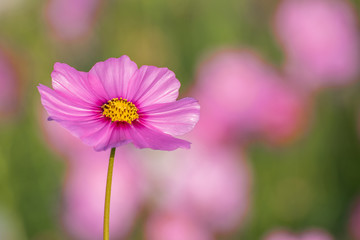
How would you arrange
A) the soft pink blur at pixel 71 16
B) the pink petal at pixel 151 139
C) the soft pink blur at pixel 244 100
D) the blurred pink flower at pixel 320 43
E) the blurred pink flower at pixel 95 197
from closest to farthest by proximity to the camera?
the pink petal at pixel 151 139 → the blurred pink flower at pixel 95 197 → the soft pink blur at pixel 244 100 → the blurred pink flower at pixel 320 43 → the soft pink blur at pixel 71 16

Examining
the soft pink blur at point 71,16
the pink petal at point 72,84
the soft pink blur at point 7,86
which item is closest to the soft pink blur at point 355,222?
the soft pink blur at point 7,86

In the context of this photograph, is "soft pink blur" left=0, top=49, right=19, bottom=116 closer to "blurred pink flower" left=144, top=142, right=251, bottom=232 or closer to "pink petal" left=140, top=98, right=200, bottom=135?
"blurred pink flower" left=144, top=142, right=251, bottom=232

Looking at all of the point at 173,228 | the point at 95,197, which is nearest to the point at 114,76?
the point at 173,228

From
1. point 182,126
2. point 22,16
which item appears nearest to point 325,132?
point 22,16

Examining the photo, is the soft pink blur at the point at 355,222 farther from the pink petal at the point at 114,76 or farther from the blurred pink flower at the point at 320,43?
the pink petal at the point at 114,76

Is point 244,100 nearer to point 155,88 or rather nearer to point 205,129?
point 205,129

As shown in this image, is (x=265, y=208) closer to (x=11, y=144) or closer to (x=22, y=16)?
(x=11, y=144)

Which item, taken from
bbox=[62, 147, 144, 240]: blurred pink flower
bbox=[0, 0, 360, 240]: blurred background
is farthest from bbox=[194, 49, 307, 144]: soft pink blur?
bbox=[62, 147, 144, 240]: blurred pink flower
